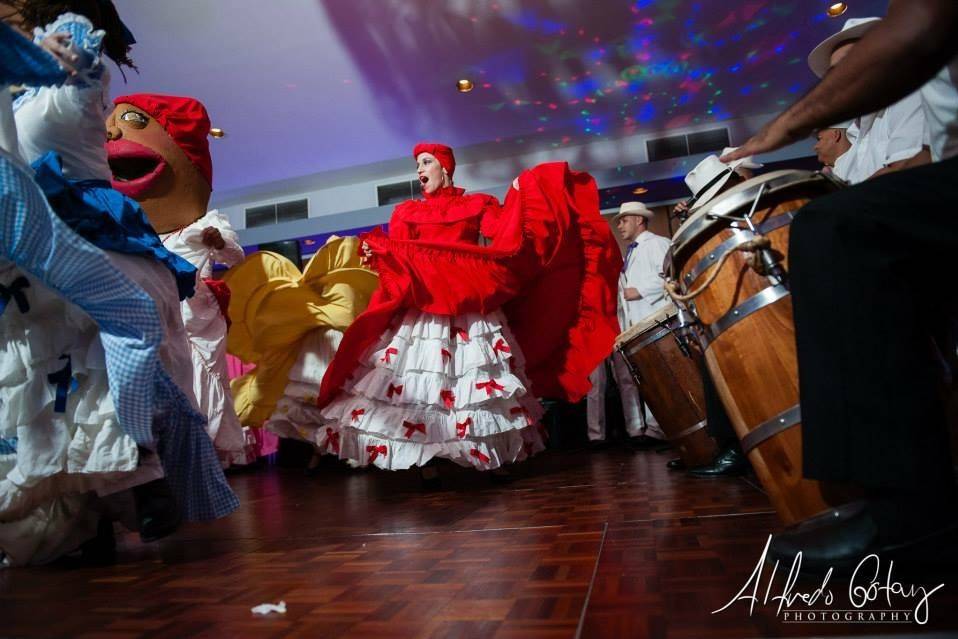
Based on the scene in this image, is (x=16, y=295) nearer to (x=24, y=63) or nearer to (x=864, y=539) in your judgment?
(x=24, y=63)

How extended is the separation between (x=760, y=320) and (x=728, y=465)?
1298 mm

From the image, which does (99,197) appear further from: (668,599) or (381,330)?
(668,599)

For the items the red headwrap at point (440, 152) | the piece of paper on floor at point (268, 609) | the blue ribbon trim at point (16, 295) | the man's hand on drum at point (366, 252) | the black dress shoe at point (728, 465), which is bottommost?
the black dress shoe at point (728, 465)

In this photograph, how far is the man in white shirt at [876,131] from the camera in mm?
1979

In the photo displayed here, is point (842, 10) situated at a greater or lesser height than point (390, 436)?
greater

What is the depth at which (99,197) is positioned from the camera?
1.52 metres

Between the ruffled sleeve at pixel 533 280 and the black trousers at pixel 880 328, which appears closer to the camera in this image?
the black trousers at pixel 880 328

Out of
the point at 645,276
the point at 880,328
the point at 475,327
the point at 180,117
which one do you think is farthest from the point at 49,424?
the point at 645,276

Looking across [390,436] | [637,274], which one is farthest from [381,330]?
[637,274]

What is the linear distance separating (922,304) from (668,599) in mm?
562

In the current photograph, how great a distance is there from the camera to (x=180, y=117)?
7.73 feet

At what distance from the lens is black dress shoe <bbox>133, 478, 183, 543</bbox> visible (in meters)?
1.48

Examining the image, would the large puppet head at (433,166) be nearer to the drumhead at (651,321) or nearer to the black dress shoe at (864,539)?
the drumhead at (651,321)

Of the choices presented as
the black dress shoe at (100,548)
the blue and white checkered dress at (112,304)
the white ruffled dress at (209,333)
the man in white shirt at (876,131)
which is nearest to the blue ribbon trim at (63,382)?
the blue and white checkered dress at (112,304)
